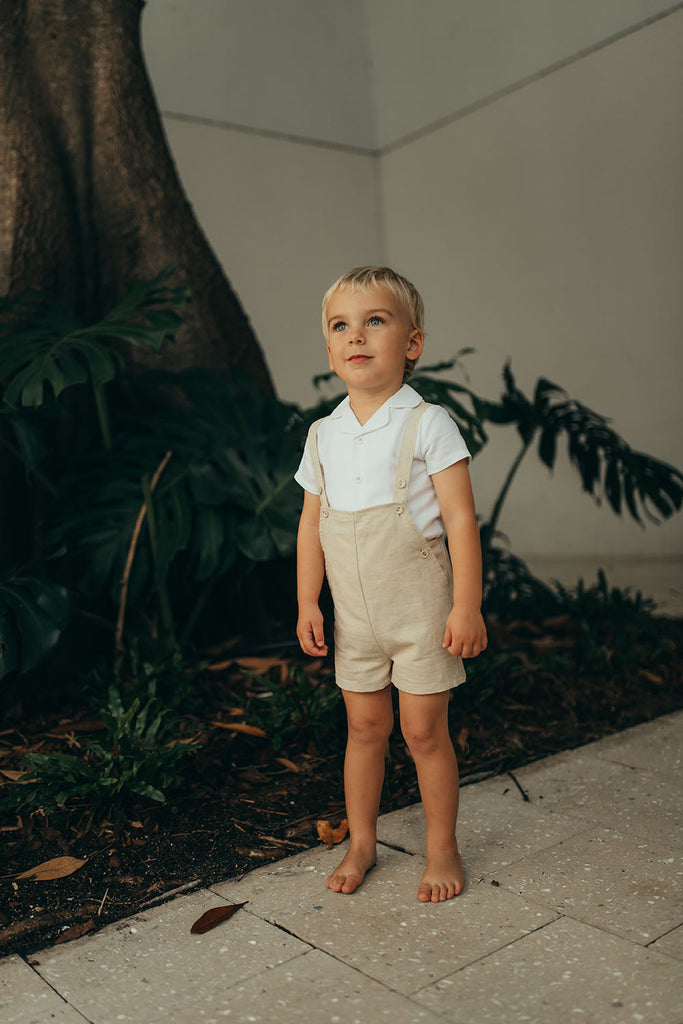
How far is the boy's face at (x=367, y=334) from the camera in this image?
1.64 meters

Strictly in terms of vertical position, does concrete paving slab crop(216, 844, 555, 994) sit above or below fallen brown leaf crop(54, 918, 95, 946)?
below

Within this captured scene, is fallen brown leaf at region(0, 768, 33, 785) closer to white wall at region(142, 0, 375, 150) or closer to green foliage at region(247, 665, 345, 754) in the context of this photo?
green foliage at region(247, 665, 345, 754)

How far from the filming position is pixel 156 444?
2.81 m

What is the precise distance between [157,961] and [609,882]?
84 cm

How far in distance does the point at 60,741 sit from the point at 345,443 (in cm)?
123

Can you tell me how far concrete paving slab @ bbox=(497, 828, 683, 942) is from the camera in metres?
1.54

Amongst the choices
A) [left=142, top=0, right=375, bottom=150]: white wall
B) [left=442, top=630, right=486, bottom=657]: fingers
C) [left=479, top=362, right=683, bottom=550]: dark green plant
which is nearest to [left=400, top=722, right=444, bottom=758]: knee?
[left=442, top=630, right=486, bottom=657]: fingers

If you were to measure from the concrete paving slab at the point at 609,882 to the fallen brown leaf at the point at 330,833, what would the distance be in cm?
37

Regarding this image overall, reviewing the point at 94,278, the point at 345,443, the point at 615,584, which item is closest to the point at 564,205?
the point at 615,584

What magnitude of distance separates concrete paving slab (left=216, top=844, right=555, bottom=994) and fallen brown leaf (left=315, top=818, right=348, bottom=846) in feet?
0.32

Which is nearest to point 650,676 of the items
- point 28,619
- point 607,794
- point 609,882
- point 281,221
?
point 607,794

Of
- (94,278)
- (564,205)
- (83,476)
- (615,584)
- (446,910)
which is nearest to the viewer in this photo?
(446,910)

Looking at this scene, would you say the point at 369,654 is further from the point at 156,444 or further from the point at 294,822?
the point at 156,444

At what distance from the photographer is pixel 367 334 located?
1.66m
